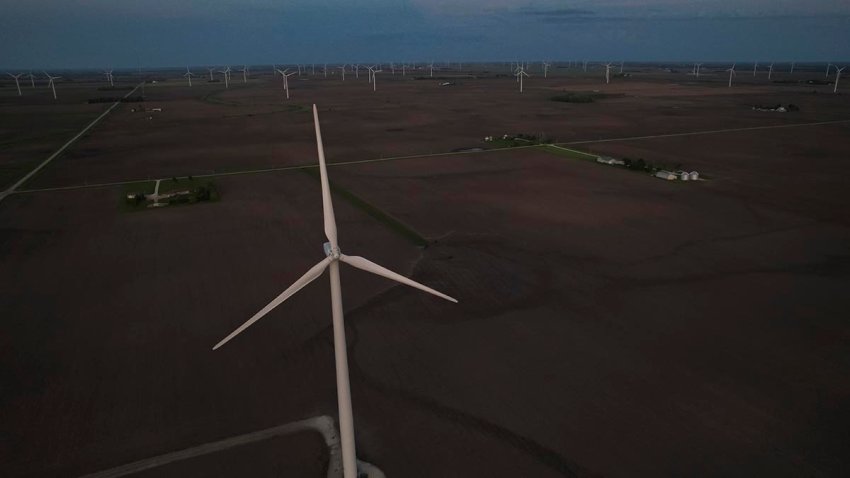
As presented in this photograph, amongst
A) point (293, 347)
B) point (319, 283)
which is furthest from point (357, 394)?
point (319, 283)

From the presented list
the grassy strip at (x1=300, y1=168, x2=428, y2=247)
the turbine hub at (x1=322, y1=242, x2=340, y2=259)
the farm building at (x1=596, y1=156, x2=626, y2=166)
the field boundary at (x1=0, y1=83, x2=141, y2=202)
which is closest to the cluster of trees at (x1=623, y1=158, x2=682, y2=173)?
the farm building at (x1=596, y1=156, x2=626, y2=166)

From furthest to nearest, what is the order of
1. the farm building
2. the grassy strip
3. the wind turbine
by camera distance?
the farm building → the grassy strip → the wind turbine

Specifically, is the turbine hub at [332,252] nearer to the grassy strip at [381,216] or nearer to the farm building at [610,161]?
the grassy strip at [381,216]

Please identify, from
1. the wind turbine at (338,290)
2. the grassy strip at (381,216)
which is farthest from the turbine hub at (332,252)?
the grassy strip at (381,216)

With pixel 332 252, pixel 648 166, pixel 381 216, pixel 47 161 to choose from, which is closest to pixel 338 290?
pixel 332 252

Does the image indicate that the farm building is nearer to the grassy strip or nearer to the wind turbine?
the grassy strip

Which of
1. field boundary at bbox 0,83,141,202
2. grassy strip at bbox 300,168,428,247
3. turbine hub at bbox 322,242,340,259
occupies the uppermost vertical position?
turbine hub at bbox 322,242,340,259

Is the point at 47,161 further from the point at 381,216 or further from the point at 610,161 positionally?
the point at 610,161

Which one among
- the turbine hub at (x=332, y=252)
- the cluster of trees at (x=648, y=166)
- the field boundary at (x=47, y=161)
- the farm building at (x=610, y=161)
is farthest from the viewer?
the farm building at (x=610, y=161)
